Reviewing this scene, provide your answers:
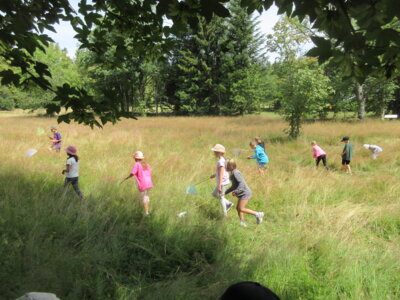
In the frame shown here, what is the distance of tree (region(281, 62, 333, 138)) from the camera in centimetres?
1368

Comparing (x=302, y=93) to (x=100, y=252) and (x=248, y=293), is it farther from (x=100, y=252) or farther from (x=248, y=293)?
(x=248, y=293)

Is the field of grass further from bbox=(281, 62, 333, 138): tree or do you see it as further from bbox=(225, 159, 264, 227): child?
bbox=(281, 62, 333, 138): tree

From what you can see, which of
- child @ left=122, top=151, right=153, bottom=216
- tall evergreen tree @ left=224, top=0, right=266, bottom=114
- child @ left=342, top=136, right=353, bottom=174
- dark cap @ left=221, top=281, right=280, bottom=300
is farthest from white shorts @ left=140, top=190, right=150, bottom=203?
tall evergreen tree @ left=224, top=0, right=266, bottom=114

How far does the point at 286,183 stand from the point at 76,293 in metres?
5.49

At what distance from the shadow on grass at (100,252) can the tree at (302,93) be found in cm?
1152

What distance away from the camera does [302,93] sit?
1393 centimetres

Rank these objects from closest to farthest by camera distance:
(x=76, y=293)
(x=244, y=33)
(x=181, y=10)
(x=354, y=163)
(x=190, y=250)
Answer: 1. (x=181, y=10)
2. (x=76, y=293)
3. (x=190, y=250)
4. (x=354, y=163)
5. (x=244, y=33)

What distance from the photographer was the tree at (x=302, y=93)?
13680mm

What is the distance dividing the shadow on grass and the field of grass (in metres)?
0.02

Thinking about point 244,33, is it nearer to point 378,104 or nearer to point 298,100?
point 378,104

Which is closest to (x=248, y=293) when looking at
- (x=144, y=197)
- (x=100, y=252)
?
(x=100, y=252)

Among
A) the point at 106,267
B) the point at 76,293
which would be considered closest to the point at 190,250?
the point at 106,267

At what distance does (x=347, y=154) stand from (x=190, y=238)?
273 inches

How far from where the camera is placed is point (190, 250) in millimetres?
3885
